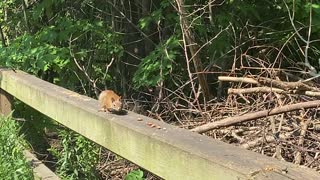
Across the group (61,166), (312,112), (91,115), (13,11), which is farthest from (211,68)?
(13,11)

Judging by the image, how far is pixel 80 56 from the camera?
6898 millimetres

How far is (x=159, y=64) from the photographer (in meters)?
5.43

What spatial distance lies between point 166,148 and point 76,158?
244 centimetres

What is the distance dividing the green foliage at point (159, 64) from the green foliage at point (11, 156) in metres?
1.78

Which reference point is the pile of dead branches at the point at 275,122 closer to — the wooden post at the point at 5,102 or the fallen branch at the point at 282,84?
the fallen branch at the point at 282,84

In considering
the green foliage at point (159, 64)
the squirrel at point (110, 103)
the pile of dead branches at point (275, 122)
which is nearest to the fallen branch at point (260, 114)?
the pile of dead branches at point (275, 122)

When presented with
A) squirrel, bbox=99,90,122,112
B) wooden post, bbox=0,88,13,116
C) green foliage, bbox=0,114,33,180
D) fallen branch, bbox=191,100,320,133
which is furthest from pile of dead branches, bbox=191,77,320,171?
wooden post, bbox=0,88,13,116

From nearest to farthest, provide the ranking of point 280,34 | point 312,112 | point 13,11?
point 312,112, point 280,34, point 13,11

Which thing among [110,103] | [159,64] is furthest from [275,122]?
[159,64]

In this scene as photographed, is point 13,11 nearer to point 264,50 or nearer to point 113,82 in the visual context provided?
point 113,82

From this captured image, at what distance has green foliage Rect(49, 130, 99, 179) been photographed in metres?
4.23

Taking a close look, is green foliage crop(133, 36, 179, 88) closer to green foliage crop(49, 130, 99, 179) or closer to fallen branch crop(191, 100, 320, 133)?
green foliage crop(49, 130, 99, 179)

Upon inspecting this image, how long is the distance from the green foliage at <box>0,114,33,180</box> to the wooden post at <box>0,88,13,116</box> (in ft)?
2.65

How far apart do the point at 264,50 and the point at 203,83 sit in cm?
60
